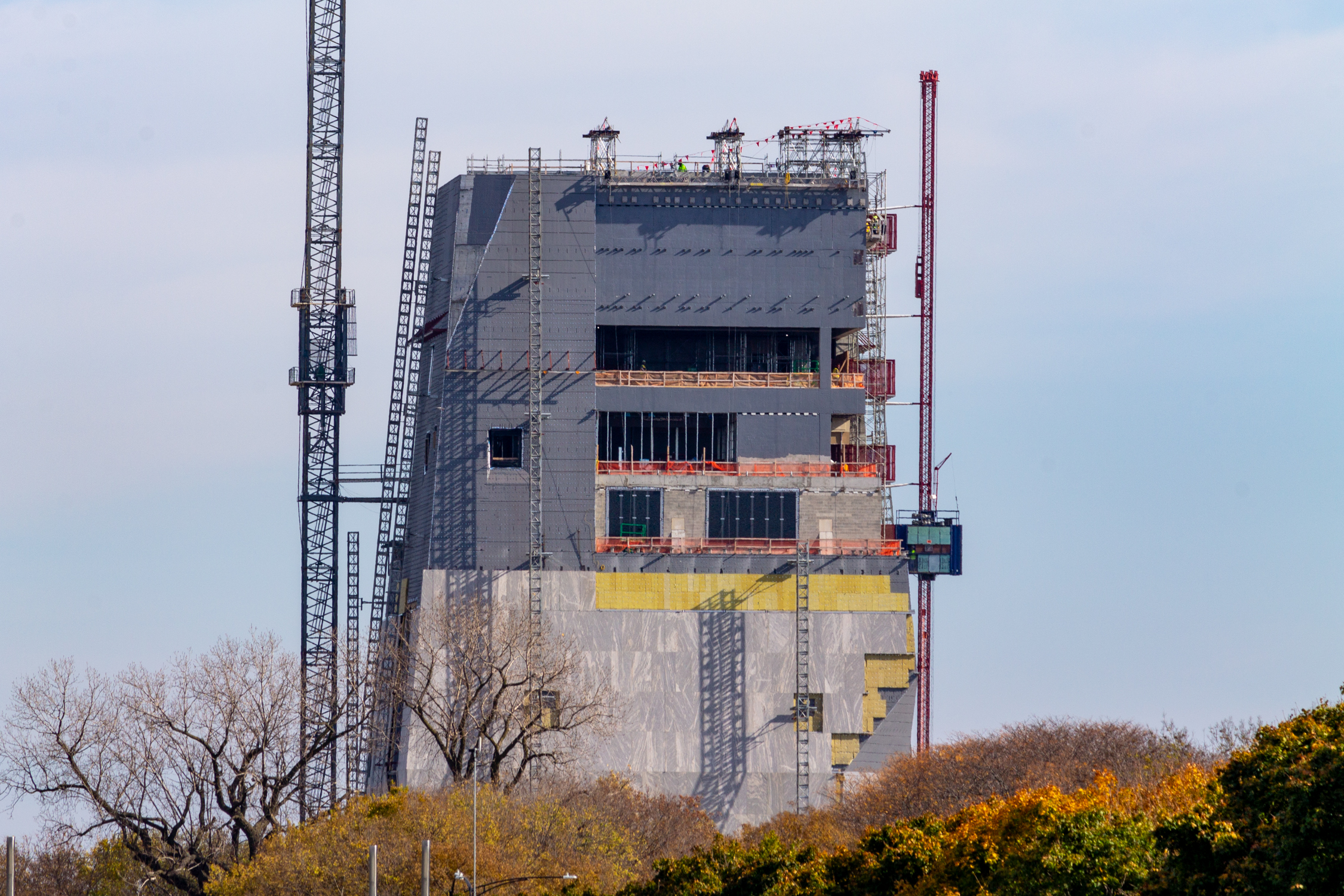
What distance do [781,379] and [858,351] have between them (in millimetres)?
11057

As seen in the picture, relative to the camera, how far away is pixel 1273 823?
4700 centimetres

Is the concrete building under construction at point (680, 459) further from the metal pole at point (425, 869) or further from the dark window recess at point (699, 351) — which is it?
the metal pole at point (425, 869)

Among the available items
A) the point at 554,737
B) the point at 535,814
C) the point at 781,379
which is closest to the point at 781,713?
the point at 554,737

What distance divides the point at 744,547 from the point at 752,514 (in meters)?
2.32

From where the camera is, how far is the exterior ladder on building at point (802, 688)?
126 metres

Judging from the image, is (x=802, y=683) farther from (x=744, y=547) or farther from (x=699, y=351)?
(x=699, y=351)

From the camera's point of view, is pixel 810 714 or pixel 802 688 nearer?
pixel 810 714

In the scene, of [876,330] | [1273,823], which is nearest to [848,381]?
[876,330]

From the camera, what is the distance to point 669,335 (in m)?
138

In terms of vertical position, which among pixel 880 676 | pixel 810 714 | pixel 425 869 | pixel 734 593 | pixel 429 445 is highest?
pixel 429 445

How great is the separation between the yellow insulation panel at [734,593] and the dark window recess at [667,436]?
9035 mm

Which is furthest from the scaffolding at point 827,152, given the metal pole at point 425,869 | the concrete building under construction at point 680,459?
the metal pole at point 425,869

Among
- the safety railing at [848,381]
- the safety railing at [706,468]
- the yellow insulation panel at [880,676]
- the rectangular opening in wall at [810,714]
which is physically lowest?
the rectangular opening in wall at [810,714]

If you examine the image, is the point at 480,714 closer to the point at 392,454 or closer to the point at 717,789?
the point at 717,789
